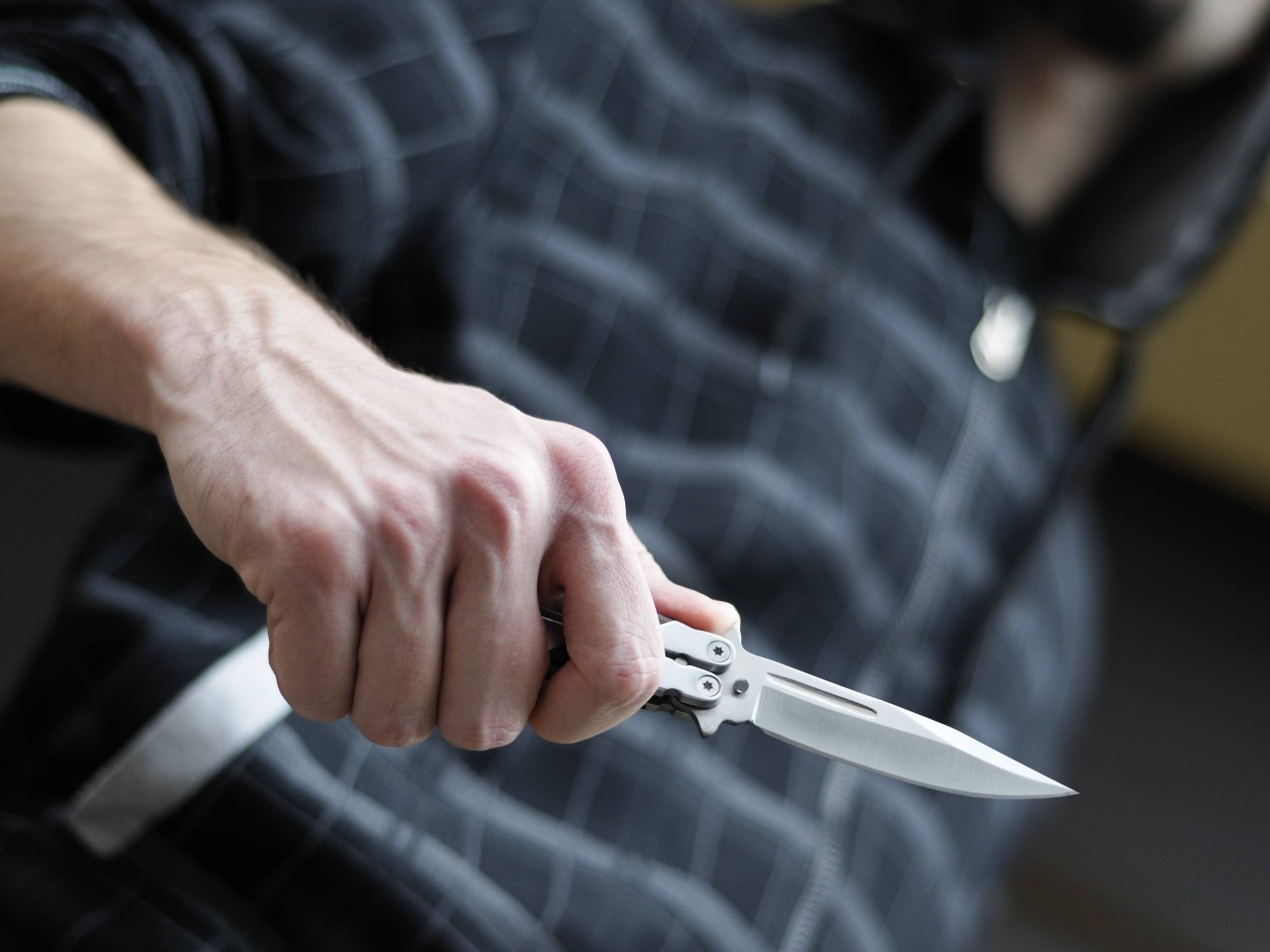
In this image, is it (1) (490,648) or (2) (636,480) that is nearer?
(1) (490,648)

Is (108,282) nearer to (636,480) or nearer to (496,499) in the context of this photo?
(496,499)

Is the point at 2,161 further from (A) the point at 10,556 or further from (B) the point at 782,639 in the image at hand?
(A) the point at 10,556

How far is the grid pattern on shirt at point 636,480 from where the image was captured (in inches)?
16.1

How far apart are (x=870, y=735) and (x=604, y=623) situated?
0.31 ft

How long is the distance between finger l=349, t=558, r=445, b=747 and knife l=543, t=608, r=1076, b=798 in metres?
0.07

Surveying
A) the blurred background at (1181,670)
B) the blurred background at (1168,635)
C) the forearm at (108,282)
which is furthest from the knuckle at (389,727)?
the blurred background at (1181,670)

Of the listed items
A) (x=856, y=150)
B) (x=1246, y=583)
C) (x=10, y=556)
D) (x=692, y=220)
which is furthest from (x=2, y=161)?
(x=1246, y=583)

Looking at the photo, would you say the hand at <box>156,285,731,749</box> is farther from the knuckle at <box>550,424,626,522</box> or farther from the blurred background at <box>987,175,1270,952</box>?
the blurred background at <box>987,175,1270,952</box>

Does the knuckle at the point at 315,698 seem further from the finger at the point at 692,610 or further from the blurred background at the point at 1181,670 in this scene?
the blurred background at the point at 1181,670

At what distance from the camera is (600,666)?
0.93ft

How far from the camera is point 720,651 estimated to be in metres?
0.31

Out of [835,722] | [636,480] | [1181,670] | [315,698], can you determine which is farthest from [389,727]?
[1181,670]

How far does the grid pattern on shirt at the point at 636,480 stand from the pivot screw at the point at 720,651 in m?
0.19

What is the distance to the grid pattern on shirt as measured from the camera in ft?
1.34
